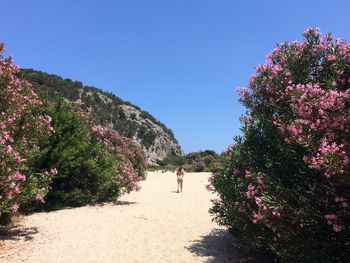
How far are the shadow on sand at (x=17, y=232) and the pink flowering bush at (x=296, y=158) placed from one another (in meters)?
5.48

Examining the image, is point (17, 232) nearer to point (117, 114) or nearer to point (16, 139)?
point (16, 139)

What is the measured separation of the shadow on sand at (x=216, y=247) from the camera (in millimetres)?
9875

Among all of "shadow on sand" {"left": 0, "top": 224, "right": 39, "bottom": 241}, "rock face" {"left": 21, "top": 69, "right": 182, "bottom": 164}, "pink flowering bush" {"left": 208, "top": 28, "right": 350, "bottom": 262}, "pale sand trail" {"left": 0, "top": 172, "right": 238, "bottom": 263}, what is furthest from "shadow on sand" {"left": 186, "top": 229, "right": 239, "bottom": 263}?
"rock face" {"left": 21, "top": 69, "right": 182, "bottom": 164}

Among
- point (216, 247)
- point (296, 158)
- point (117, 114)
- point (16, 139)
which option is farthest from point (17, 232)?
point (117, 114)

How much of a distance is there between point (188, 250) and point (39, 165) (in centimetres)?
742

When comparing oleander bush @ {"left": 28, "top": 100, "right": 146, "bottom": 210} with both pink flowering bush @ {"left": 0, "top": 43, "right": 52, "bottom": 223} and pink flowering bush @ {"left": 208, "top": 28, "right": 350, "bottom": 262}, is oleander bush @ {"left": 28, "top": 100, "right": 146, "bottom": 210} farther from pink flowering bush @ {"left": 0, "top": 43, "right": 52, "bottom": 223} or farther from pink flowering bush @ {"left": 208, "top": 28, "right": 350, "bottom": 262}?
pink flowering bush @ {"left": 208, "top": 28, "right": 350, "bottom": 262}

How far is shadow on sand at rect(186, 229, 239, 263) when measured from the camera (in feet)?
32.4

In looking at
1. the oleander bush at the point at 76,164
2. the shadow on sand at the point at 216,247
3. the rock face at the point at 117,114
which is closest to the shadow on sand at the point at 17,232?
the oleander bush at the point at 76,164

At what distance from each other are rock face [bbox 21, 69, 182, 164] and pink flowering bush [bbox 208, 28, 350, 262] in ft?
197

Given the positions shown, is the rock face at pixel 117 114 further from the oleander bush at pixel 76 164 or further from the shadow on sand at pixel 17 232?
the shadow on sand at pixel 17 232

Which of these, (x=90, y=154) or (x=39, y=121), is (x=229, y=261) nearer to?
(x=39, y=121)

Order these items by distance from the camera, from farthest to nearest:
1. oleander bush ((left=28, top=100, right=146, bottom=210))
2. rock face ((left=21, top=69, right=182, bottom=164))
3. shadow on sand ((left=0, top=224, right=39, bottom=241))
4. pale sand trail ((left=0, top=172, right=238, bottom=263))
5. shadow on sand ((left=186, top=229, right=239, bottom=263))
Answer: rock face ((left=21, top=69, right=182, bottom=164)) < oleander bush ((left=28, top=100, right=146, bottom=210)) < shadow on sand ((left=0, top=224, right=39, bottom=241)) < shadow on sand ((left=186, top=229, right=239, bottom=263)) < pale sand trail ((left=0, top=172, right=238, bottom=263))

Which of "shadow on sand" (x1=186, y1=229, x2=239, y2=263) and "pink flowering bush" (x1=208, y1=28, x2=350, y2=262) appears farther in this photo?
"shadow on sand" (x1=186, y1=229, x2=239, y2=263)

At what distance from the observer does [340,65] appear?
748 centimetres
